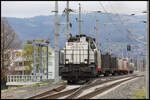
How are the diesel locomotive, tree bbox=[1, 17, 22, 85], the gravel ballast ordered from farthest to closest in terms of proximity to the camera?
tree bbox=[1, 17, 22, 85], the diesel locomotive, the gravel ballast

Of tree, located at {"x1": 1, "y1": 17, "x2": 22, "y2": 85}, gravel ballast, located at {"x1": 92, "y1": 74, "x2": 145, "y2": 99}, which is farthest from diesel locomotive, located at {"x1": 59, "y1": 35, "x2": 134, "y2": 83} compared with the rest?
tree, located at {"x1": 1, "y1": 17, "x2": 22, "y2": 85}

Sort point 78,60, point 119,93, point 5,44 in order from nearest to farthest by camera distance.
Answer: point 119,93, point 78,60, point 5,44

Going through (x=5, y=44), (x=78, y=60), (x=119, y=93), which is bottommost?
(x=119, y=93)

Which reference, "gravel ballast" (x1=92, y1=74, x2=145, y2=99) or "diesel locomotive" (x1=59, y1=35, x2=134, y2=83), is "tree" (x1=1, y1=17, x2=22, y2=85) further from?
"gravel ballast" (x1=92, y1=74, x2=145, y2=99)

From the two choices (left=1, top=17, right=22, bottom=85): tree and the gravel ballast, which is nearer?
the gravel ballast

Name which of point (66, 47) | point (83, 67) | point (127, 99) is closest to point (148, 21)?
point (127, 99)

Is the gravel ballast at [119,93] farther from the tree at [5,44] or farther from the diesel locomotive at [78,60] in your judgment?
the tree at [5,44]

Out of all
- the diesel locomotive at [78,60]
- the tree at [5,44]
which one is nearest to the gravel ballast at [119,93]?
the diesel locomotive at [78,60]

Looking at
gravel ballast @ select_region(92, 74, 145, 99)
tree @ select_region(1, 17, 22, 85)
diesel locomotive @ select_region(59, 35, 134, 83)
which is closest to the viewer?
gravel ballast @ select_region(92, 74, 145, 99)

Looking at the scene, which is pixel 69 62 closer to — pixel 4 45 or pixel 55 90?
pixel 55 90

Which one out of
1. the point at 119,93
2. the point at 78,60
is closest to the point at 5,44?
the point at 78,60

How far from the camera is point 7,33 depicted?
141 ft

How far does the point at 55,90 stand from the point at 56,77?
6.68 metres

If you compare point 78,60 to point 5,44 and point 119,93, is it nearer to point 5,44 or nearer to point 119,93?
point 119,93
